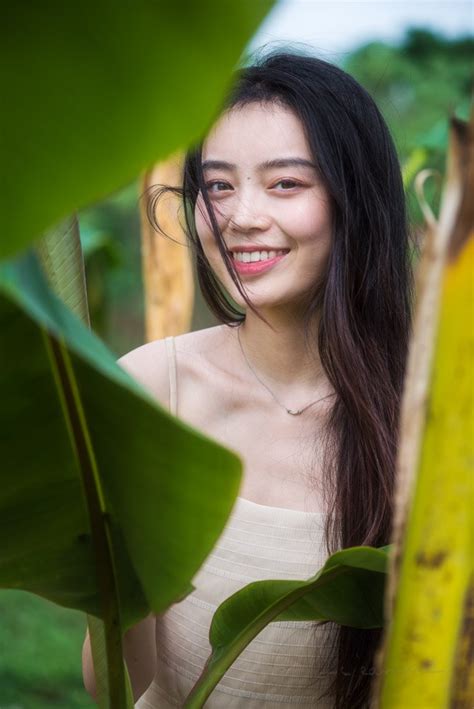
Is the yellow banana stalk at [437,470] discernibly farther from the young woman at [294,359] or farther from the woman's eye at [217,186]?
the woman's eye at [217,186]

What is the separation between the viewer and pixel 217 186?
1597 mm

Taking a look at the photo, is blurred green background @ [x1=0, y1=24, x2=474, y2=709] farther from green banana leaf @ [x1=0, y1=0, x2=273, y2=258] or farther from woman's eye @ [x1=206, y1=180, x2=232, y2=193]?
green banana leaf @ [x1=0, y1=0, x2=273, y2=258]

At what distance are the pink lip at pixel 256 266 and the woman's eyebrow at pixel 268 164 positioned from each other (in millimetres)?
146

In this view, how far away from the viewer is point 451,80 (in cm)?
1038

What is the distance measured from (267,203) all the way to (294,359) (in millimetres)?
319

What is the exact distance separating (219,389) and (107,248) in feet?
8.95

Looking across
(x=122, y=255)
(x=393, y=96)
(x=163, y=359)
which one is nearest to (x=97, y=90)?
(x=163, y=359)

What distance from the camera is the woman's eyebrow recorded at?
5.06 feet

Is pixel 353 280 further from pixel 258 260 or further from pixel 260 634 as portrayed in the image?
pixel 260 634

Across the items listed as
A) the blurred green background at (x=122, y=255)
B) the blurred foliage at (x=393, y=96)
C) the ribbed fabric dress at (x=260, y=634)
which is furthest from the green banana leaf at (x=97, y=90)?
the blurred foliage at (x=393, y=96)

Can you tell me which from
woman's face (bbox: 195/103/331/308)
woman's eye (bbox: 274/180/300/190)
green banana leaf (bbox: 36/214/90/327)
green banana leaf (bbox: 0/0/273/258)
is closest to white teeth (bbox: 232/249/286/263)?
woman's face (bbox: 195/103/331/308)

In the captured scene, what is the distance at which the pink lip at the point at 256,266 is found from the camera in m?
1.55

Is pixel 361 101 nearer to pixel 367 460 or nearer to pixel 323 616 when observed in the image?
pixel 367 460


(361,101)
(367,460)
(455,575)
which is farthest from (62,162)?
(361,101)
